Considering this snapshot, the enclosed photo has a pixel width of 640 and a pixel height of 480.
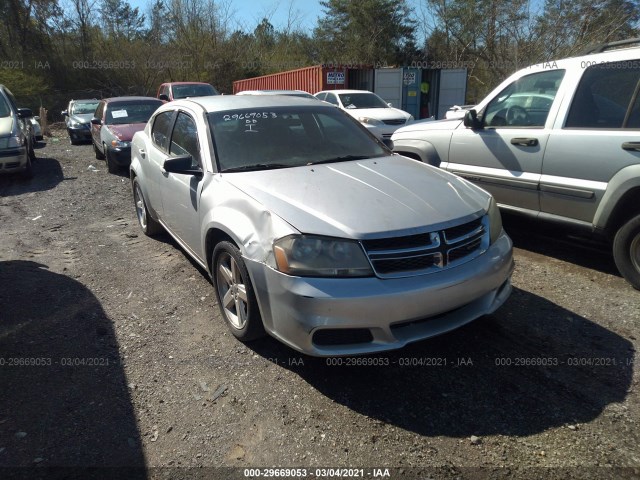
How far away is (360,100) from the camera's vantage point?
48.0 feet

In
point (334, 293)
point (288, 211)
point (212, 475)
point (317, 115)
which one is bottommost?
point (212, 475)

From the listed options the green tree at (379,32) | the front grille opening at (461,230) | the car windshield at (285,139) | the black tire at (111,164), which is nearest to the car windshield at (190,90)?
the black tire at (111,164)

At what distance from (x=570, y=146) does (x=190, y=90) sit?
44.1 feet

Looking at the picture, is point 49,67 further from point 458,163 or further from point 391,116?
point 458,163

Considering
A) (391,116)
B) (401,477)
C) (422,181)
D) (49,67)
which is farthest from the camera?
(49,67)

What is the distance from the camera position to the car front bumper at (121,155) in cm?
953

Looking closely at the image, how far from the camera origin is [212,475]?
226 cm

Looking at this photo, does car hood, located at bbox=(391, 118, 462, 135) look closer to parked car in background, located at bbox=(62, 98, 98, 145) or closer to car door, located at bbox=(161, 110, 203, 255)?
car door, located at bbox=(161, 110, 203, 255)

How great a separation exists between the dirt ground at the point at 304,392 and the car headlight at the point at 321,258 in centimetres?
75

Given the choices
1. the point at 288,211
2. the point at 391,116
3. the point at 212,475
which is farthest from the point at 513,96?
the point at 391,116

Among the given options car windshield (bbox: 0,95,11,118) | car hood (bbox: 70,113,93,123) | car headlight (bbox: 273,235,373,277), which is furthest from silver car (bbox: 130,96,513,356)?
car hood (bbox: 70,113,93,123)

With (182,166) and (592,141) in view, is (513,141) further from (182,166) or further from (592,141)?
(182,166)

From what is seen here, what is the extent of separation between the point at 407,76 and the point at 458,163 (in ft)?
49.1

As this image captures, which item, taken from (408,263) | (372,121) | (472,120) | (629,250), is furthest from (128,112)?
(629,250)
